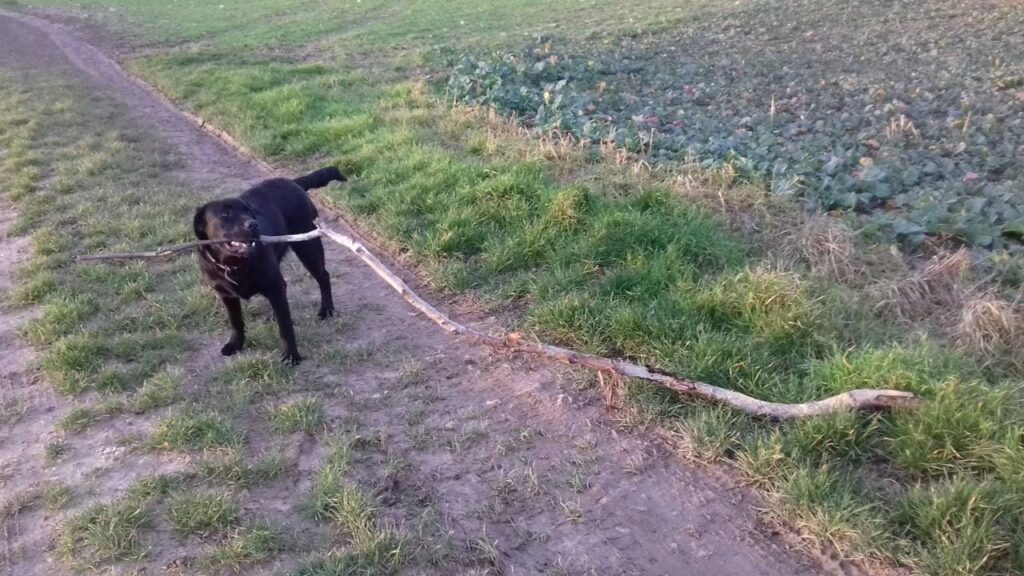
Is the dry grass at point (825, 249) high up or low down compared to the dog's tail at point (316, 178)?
down

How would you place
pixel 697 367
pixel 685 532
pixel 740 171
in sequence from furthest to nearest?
1. pixel 740 171
2. pixel 697 367
3. pixel 685 532

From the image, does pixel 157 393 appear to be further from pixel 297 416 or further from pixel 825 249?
pixel 825 249

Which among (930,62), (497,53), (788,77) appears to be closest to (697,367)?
(788,77)

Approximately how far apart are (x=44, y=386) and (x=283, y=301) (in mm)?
1385

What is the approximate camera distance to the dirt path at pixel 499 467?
3.03 m

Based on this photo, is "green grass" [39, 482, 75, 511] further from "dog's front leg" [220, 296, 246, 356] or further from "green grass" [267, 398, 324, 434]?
"dog's front leg" [220, 296, 246, 356]

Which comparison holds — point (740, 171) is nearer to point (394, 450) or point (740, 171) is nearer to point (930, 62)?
point (394, 450)

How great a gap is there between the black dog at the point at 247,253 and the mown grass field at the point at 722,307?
62cm

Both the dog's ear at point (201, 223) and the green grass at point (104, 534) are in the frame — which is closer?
the green grass at point (104, 534)

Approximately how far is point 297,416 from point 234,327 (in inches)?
40.4

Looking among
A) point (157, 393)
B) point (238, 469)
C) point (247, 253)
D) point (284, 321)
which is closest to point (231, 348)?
point (284, 321)

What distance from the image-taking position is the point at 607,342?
14.2 ft

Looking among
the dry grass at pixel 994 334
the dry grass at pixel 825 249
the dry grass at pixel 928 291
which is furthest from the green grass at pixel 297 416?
the dry grass at pixel 994 334

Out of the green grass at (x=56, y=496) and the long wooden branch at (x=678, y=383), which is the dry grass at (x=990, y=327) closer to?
the long wooden branch at (x=678, y=383)
